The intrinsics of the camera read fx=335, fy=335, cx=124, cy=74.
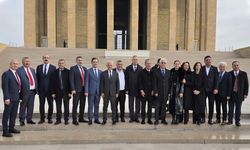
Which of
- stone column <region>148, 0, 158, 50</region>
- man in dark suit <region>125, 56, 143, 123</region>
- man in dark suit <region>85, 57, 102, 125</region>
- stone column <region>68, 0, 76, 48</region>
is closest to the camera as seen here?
man in dark suit <region>85, 57, 102, 125</region>

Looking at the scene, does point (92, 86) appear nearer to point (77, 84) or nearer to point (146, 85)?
point (77, 84)

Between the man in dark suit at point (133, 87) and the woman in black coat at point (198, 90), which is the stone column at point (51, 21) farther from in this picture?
the woman in black coat at point (198, 90)

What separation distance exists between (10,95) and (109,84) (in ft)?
8.45

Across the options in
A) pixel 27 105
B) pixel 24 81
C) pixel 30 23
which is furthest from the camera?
pixel 30 23

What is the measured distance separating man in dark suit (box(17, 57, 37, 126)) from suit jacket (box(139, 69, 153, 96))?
2.81m

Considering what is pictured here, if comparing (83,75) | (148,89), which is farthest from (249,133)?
(83,75)

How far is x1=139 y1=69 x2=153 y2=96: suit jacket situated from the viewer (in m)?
9.12

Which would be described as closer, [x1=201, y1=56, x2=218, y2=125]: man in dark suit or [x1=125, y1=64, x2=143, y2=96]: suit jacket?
[x1=201, y1=56, x2=218, y2=125]: man in dark suit

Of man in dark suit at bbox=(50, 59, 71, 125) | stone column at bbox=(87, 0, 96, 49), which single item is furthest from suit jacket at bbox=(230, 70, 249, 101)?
stone column at bbox=(87, 0, 96, 49)

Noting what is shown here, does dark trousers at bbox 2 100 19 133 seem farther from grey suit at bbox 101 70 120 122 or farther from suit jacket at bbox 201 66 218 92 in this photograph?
suit jacket at bbox 201 66 218 92

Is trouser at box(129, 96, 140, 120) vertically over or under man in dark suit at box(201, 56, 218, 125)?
under

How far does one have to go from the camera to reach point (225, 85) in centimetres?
905

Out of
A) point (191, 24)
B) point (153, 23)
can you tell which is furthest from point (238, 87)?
point (191, 24)

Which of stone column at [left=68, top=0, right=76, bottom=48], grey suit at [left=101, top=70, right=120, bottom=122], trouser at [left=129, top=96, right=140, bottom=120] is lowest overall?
trouser at [left=129, top=96, right=140, bottom=120]
